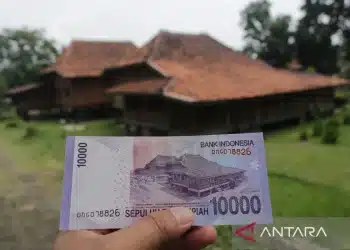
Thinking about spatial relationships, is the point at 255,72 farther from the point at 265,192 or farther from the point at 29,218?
the point at 265,192

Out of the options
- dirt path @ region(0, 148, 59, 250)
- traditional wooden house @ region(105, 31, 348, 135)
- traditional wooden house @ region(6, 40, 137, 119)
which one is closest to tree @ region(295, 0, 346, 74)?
traditional wooden house @ region(105, 31, 348, 135)

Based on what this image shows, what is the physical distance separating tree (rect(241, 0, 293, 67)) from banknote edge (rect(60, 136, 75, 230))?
58.8 ft

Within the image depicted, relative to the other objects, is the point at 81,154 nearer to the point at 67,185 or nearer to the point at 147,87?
the point at 67,185

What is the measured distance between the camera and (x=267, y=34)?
1975 cm

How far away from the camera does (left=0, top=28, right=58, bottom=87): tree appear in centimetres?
2206

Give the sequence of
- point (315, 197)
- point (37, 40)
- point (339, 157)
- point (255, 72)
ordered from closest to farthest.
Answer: point (315, 197), point (339, 157), point (255, 72), point (37, 40)

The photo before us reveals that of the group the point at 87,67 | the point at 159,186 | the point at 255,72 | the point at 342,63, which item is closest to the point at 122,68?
the point at 87,67

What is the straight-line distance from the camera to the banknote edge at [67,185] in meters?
1.61

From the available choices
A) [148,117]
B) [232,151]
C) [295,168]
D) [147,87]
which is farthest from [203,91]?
[232,151]

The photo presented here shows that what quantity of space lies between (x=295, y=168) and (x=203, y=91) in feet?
11.3

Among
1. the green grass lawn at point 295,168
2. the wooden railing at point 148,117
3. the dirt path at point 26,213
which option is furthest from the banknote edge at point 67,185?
the wooden railing at point 148,117

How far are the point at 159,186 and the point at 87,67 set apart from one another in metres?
17.0

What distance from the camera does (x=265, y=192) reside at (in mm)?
1693

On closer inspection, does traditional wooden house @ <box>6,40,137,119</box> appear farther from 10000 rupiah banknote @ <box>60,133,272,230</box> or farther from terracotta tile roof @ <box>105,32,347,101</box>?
10000 rupiah banknote @ <box>60,133,272,230</box>
